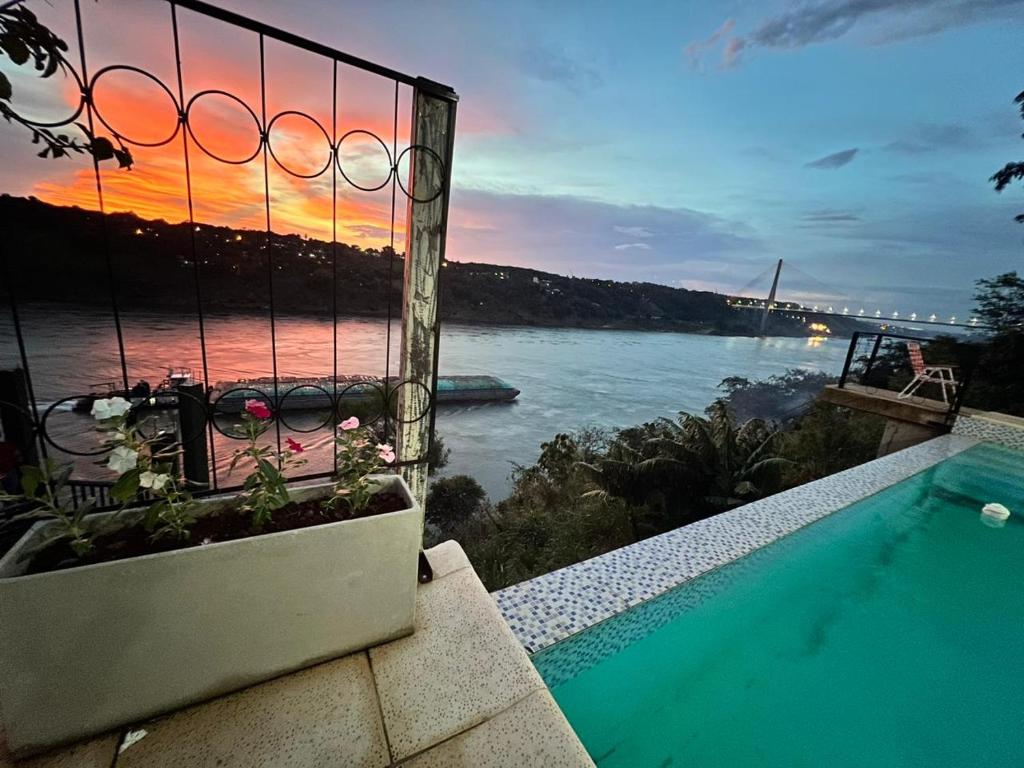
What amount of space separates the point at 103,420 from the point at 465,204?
965cm

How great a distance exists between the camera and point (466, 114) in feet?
13.0

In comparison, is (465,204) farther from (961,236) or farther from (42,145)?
(961,236)

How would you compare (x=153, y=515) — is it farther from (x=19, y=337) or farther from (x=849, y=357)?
(x=849, y=357)

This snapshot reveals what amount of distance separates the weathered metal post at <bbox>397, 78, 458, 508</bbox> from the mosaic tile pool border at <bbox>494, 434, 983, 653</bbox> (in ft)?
2.30

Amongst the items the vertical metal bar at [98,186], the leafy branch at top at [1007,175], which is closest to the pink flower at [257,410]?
the vertical metal bar at [98,186]

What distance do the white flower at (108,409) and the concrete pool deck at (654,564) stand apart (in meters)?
1.44

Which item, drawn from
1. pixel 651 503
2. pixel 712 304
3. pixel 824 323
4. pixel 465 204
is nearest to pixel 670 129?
pixel 465 204

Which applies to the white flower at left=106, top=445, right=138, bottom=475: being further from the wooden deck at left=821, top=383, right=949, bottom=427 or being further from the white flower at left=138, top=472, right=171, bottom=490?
the wooden deck at left=821, top=383, right=949, bottom=427

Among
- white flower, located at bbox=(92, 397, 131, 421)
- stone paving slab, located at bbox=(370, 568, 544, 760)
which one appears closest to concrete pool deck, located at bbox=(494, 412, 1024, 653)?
stone paving slab, located at bbox=(370, 568, 544, 760)

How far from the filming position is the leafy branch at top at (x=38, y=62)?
2.53 feet

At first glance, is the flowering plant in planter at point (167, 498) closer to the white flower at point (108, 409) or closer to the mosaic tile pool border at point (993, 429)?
the white flower at point (108, 409)

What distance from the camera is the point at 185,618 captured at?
869 millimetres

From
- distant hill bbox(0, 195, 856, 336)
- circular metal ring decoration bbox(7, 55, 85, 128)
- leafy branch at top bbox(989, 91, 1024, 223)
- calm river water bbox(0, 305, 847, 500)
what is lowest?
calm river water bbox(0, 305, 847, 500)

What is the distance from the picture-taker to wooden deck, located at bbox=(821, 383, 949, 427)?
534cm
